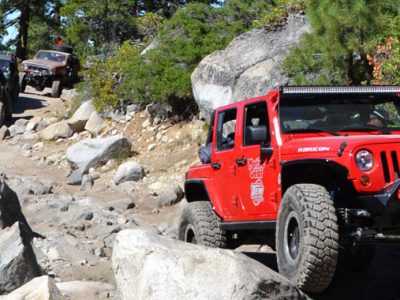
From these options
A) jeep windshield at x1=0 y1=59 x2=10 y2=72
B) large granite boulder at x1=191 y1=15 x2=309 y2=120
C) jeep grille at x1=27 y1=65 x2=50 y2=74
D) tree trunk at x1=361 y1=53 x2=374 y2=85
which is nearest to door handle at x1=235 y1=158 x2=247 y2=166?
tree trunk at x1=361 y1=53 x2=374 y2=85

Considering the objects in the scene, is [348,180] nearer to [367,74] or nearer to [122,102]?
[367,74]

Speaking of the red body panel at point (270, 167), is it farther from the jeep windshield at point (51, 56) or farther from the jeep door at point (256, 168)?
the jeep windshield at point (51, 56)

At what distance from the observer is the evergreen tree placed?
10539 mm

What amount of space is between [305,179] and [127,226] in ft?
20.4

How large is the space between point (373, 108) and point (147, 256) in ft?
8.30

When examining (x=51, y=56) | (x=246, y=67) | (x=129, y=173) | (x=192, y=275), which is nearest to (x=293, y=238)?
(x=192, y=275)

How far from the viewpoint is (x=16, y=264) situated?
7582mm

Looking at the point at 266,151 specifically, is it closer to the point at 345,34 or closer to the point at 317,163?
the point at 317,163

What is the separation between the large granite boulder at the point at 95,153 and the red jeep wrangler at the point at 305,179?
9.40 m

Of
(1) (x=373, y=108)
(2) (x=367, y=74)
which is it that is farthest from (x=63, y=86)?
(1) (x=373, y=108)

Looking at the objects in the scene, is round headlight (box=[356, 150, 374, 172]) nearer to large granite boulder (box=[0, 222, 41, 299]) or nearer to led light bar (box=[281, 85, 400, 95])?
led light bar (box=[281, 85, 400, 95])

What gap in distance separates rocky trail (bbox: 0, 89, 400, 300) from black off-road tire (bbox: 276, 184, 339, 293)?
180 mm

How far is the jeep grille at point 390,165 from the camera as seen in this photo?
18.8ft

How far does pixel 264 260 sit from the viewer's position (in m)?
8.91
